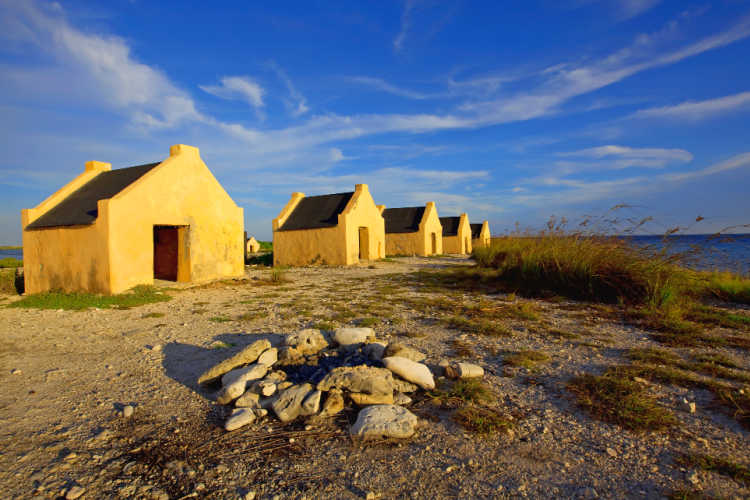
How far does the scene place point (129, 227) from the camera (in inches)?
382

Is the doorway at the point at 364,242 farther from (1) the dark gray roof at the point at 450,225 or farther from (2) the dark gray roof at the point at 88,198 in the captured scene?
(1) the dark gray roof at the point at 450,225

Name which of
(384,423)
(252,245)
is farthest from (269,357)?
(252,245)

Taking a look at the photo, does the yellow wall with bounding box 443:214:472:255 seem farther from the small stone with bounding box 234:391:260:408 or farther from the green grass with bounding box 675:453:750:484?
the green grass with bounding box 675:453:750:484

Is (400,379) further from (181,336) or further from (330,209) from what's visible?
(330,209)

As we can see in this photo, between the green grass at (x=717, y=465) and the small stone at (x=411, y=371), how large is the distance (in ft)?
6.10

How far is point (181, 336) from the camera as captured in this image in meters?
5.71

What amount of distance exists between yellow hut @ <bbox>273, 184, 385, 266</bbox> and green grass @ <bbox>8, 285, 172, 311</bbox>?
929 cm

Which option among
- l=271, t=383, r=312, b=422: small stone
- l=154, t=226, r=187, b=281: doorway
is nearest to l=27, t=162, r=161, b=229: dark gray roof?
l=154, t=226, r=187, b=281: doorway

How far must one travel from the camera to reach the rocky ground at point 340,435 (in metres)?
2.32

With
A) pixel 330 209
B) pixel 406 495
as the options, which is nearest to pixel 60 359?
pixel 406 495

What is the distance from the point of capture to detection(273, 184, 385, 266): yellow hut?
18.2 m

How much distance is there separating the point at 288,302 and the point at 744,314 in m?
8.14

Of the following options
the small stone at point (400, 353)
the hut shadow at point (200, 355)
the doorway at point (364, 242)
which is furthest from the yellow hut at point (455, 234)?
the small stone at point (400, 353)

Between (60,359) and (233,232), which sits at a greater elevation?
(233,232)
